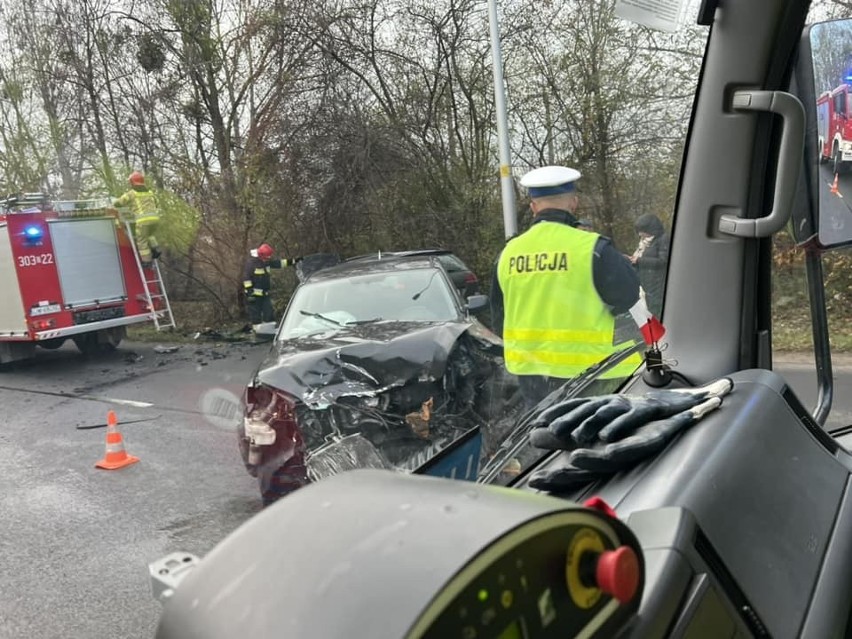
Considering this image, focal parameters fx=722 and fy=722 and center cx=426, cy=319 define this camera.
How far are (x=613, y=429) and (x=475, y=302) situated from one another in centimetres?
373

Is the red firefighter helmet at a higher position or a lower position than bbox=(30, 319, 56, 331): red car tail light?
higher

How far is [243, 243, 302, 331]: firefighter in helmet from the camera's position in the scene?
10414 mm

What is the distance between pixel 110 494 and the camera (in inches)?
207

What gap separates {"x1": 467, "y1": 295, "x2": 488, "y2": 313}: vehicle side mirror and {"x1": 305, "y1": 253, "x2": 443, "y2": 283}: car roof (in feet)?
2.07

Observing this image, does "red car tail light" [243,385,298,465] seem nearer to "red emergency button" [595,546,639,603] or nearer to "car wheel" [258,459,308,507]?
"car wheel" [258,459,308,507]

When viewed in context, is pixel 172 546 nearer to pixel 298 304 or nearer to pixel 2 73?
pixel 298 304

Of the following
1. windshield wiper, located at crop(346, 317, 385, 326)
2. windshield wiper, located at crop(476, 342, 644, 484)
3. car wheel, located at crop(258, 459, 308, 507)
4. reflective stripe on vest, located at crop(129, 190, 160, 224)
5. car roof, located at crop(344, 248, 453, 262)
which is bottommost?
car wheel, located at crop(258, 459, 308, 507)

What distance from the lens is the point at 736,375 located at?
1.71 metres

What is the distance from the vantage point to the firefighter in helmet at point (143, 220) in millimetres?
12891

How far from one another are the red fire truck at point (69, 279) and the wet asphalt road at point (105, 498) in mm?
2101

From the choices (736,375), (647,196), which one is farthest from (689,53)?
(736,375)

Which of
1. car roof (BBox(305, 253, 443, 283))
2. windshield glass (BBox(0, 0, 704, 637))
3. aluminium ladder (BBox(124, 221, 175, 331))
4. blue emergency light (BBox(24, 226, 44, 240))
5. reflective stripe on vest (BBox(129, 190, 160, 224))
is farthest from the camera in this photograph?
aluminium ladder (BBox(124, 221, 175, 331))

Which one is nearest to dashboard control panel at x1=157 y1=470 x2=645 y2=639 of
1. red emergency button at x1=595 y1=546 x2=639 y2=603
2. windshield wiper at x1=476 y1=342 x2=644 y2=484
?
red emergency button at x1=595 y1=546 x2=639 y2=603

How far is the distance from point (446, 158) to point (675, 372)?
4.50 m
